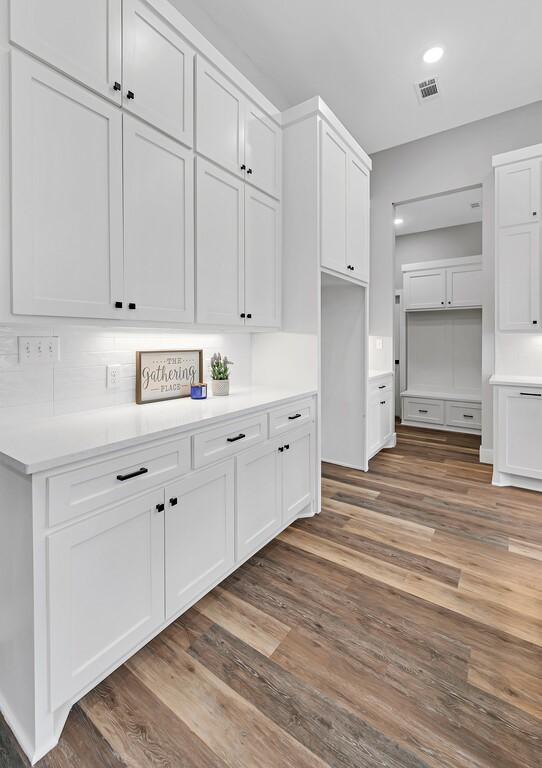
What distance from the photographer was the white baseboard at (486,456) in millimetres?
3920

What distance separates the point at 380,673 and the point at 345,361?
8.40 feet

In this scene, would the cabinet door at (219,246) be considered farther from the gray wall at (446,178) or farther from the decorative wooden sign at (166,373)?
the gray wall at (446,178)

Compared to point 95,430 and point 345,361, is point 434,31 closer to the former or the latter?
point 345,361

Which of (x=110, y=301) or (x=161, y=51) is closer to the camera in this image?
(x=110, y=301)

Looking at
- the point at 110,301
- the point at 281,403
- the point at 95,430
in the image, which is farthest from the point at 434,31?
the point at 95,430

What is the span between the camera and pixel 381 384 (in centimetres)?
410

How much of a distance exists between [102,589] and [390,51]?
398 cm

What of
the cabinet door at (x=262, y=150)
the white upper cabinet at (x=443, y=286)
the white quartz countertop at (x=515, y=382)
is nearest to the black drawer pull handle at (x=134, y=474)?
the cabinet door at (x=262, y=150)

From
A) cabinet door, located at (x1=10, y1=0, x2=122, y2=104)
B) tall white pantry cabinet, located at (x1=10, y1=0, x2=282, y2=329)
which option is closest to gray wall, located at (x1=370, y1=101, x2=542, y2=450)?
tall white pantry cabinet, located at (x1=10, y1=0, x2=282, y2=329)

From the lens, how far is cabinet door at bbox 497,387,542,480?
3.14m

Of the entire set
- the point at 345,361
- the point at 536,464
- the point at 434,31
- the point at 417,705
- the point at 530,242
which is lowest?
the point at 417,705

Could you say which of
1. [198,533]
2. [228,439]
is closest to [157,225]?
[228,439]

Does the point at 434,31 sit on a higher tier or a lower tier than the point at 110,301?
higher

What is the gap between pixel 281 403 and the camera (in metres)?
2.23
